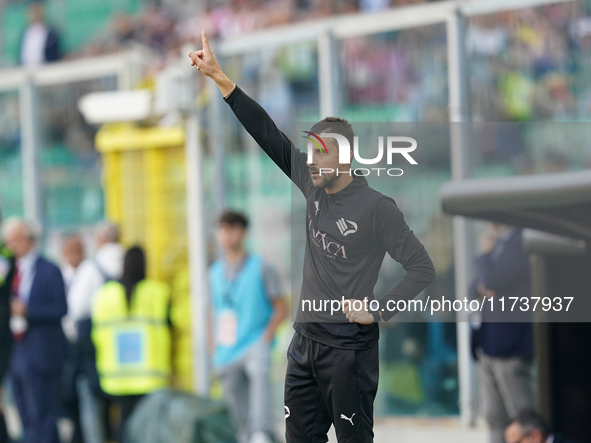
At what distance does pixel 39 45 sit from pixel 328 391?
9.02 metres

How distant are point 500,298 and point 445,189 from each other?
57cm

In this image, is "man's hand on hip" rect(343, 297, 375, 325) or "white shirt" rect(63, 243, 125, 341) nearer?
"man's hand on hip" rect(343, 297, 375, 325)

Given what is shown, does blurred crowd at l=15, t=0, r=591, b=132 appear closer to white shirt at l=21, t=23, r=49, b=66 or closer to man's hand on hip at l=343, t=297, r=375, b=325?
man's hand on hip at l=343, t=297, r=375, b=325

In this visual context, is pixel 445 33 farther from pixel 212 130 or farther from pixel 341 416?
pixel 341 416

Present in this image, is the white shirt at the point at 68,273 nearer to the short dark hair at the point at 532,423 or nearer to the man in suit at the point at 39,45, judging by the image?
the short dark hair at the point at 532,423

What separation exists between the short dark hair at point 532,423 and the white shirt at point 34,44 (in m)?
→ 7.90

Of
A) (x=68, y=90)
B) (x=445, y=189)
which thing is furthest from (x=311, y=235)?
(x=68, y=90)

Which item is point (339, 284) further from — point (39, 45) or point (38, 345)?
point (39, 45)

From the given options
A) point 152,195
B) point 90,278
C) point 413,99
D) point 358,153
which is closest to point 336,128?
point 358,153

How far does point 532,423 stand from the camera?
5.18 m

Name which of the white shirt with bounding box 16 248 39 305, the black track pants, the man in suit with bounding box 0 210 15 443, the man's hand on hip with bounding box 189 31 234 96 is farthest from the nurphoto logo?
the white shirt with bounding box 16 248 39 305

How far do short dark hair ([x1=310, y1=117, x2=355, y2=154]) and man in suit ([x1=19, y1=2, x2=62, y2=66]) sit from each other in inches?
337

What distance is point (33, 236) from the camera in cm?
713

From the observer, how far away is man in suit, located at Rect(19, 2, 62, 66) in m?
11.2
